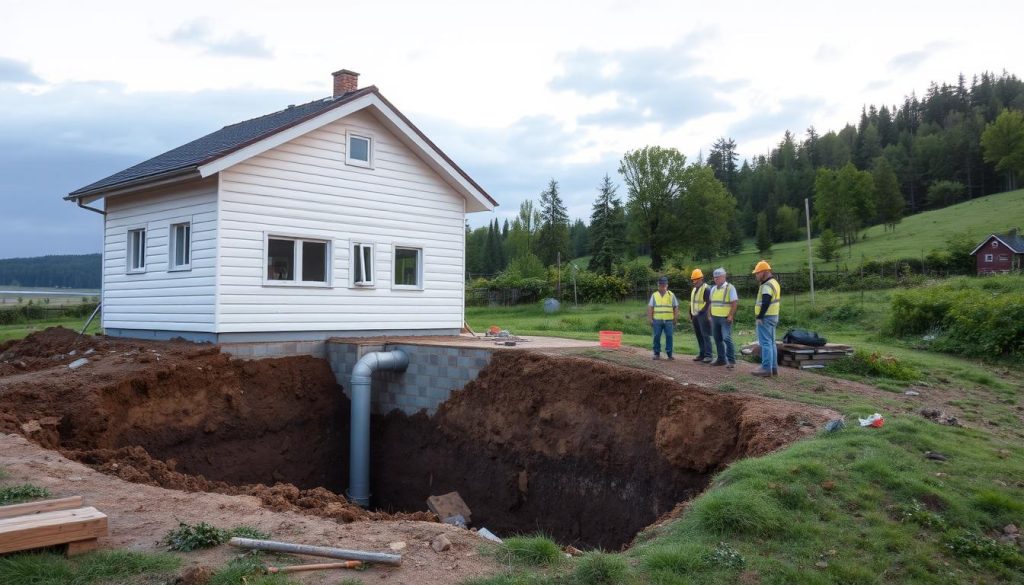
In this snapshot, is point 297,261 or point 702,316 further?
point 297,261

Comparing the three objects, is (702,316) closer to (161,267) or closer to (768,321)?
(768,321)

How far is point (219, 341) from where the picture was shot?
13641 mm

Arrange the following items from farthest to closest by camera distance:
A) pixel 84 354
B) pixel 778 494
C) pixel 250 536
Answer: pixel 84 354 → pixel 778 494 → pixel 250 536

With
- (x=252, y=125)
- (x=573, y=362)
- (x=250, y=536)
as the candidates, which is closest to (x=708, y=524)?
(x=250, y=536)

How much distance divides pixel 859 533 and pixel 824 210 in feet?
219

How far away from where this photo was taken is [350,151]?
1556cm

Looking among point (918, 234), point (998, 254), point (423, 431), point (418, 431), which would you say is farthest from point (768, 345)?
point (918, 234)

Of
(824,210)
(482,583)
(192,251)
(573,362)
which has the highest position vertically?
(824,210)

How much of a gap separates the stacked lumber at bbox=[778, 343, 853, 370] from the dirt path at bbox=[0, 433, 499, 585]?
29.5 ft

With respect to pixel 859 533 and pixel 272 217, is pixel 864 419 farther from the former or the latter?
pixel 272 217

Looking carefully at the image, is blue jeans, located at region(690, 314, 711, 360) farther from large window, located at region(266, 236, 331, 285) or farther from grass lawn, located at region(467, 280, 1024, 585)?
large window, located at region(266, 236, 331, 285)

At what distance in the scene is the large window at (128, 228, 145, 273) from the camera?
15.9 metres

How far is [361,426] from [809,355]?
8432mm

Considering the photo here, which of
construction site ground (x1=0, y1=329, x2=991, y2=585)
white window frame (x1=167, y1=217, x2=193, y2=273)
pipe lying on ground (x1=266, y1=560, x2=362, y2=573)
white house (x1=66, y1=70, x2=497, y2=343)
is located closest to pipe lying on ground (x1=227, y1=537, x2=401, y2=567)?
pipe lying on ground (x1=266, y1=560, x2=362, y2=573)
